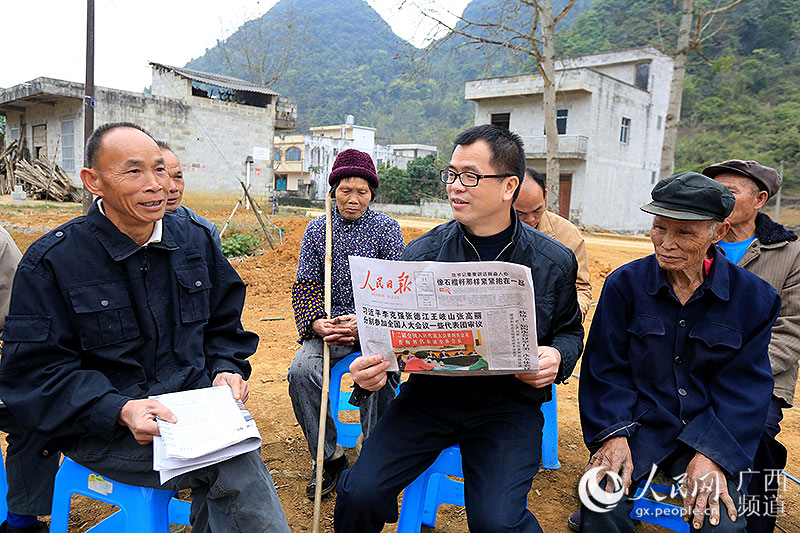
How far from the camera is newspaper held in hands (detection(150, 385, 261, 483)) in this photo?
180cm

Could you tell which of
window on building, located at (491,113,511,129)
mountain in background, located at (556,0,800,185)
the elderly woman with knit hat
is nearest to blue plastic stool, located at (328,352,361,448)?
the elderly woman with knit hat

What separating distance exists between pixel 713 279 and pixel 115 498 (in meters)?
2.53

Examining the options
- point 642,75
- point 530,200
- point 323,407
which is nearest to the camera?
point 323,407

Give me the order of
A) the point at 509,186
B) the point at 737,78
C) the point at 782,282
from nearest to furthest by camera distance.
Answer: the point at 509,186 → the point at 782,282 → the point at 737,78

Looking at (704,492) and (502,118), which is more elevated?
(502,118)

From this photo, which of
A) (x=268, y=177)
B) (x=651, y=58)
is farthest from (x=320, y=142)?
(x=651, y=58)

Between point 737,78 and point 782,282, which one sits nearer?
point 782,282

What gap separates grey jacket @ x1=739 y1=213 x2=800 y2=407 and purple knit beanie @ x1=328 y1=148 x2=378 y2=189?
210cm

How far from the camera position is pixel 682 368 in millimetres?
2311

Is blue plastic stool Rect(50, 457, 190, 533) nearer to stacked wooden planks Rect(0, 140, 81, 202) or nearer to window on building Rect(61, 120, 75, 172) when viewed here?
stacked wooden planks Rect(0, 140, 81, 202)

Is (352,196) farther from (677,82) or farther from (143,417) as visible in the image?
(677,82)

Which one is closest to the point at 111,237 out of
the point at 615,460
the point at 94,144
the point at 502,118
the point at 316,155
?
the point at 94,144

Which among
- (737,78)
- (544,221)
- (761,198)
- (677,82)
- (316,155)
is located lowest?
(544,221)

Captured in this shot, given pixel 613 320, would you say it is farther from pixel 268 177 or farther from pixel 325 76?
pixel 325 76
